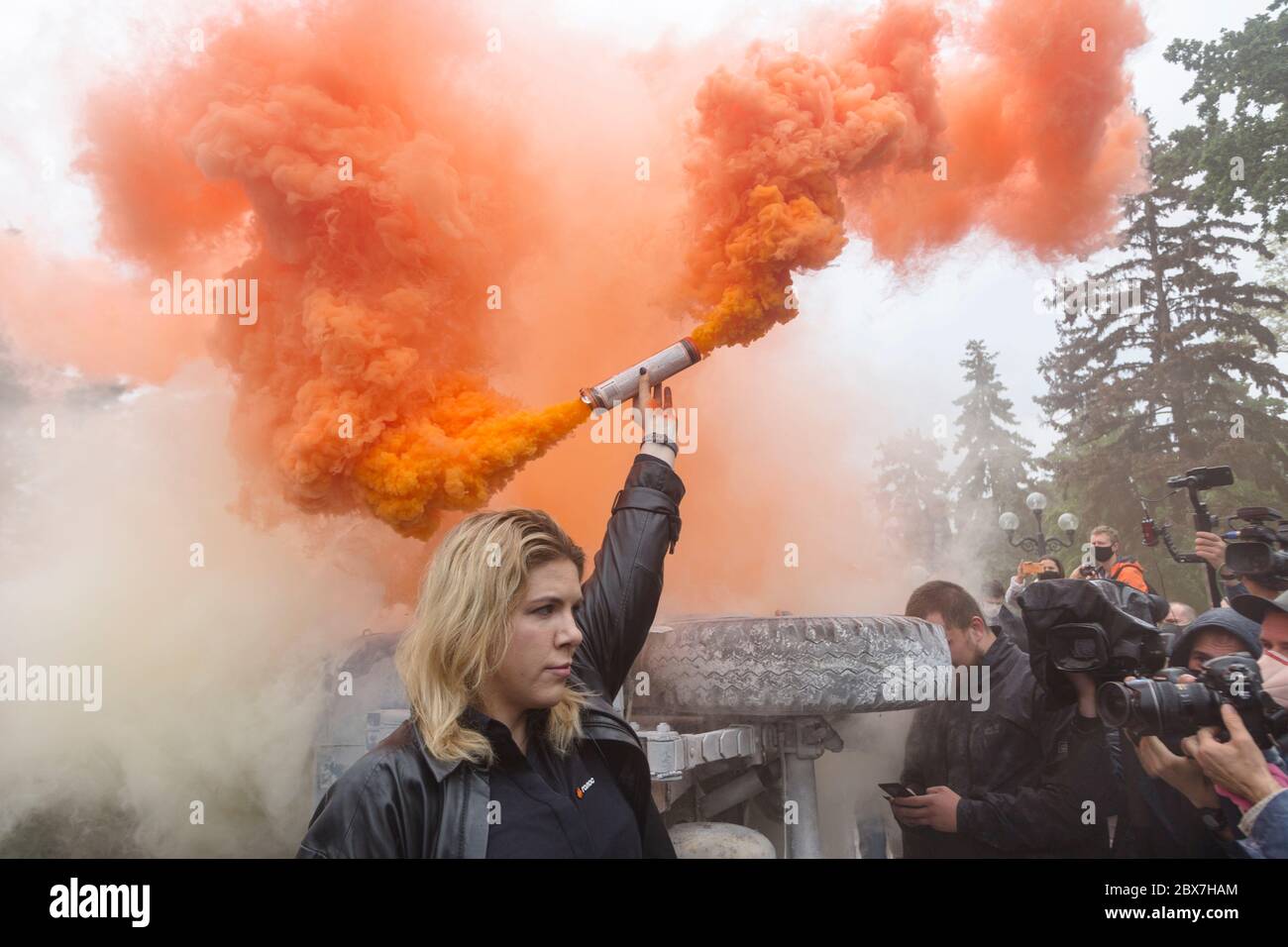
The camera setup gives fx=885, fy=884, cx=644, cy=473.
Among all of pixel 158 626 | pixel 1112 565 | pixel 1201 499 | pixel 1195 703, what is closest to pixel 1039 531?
pixel 1112 565

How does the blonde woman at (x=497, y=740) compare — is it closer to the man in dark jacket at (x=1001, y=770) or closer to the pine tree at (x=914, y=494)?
the man in dark jacket at (x=1001, y=770)

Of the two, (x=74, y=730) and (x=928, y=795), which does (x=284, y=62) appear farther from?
(x=928, y=795)

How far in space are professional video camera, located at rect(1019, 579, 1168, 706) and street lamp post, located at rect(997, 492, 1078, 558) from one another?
4.86ft

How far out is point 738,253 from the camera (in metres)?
4.68

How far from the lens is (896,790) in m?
4.27

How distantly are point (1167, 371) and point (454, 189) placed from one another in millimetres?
4145

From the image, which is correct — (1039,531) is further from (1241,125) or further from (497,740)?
(497,740)

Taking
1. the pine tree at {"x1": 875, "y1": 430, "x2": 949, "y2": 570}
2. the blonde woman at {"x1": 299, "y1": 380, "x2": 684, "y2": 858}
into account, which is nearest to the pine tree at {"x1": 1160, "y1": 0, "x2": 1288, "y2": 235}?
the pine tree at {"x1": 875, "y1": 430, "x2": 949, "y2": 570}

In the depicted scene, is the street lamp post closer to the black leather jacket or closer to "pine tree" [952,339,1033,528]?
"pine tree" [952,339,1033,528]

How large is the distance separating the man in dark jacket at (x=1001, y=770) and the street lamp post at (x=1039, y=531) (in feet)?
4.40

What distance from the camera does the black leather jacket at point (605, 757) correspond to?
196 cm
